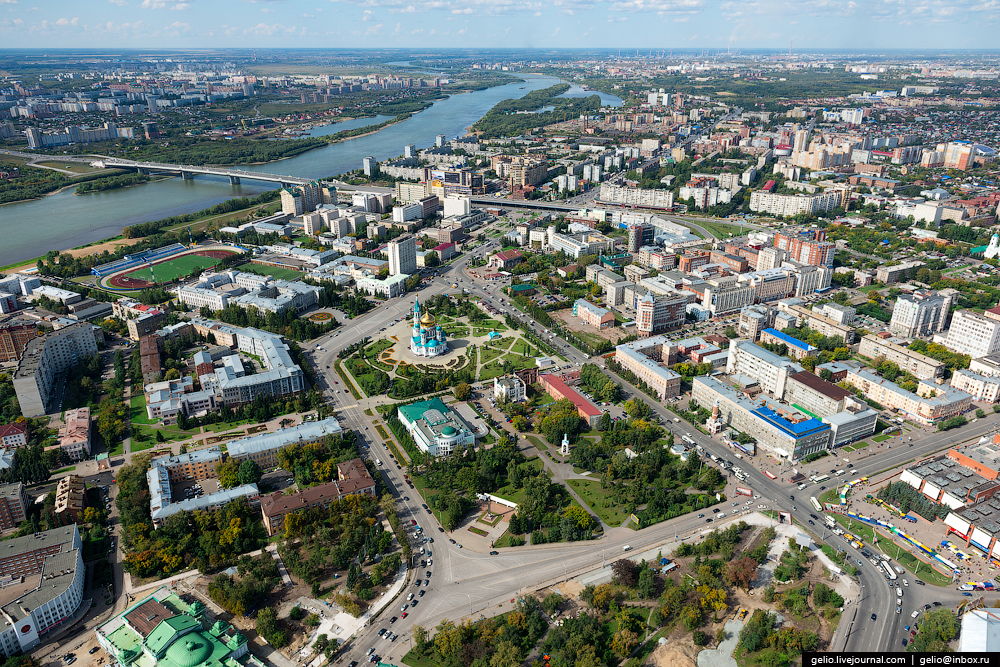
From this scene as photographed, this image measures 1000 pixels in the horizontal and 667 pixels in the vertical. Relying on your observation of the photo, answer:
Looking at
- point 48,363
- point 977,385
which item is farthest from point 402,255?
point 977,385

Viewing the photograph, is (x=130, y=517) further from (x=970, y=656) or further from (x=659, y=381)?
(x=970, y=656)

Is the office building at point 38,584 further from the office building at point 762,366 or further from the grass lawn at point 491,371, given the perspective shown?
the office building at point 762,366

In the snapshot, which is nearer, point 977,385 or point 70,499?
point 70,499

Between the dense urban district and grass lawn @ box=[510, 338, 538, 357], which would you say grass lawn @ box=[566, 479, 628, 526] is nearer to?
the dense urban district

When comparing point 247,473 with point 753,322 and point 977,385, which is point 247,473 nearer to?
point 753,322

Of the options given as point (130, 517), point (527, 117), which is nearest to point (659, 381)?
point (130, 517)

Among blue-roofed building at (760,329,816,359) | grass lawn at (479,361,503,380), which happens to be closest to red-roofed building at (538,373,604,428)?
grass lawn at (479,361,503,380)
